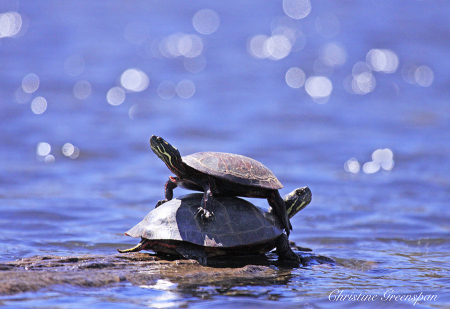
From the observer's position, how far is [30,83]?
18688mm

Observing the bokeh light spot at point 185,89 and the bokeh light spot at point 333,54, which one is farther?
the bokeh light spot at point 333,54

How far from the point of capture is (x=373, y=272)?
5609mm

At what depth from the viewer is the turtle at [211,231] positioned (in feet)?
16.0

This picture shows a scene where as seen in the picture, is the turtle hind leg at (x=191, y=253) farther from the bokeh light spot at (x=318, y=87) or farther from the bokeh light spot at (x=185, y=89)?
the bokeh light spot at (x=318, y=87)

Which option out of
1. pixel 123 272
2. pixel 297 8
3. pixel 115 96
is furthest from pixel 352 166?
pixel 297 8

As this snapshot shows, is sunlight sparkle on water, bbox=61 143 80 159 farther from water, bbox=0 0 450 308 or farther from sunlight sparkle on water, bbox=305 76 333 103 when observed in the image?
sunlight sparkle on water, bbox=305 76 333 103

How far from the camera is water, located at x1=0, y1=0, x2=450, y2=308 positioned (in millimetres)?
5797

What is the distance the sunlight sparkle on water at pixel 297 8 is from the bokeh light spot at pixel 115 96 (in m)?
11.0

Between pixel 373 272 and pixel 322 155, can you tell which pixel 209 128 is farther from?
pixel 373 272

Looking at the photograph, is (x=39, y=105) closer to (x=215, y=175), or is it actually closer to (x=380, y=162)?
(x=380, y=162)

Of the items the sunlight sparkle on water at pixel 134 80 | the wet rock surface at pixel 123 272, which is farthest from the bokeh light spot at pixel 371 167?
the sunlight sparkle on water at pixel 134 80

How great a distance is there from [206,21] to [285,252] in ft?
71.2

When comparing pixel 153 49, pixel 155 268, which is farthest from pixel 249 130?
pixel 155 268

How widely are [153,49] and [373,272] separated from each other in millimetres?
19204
